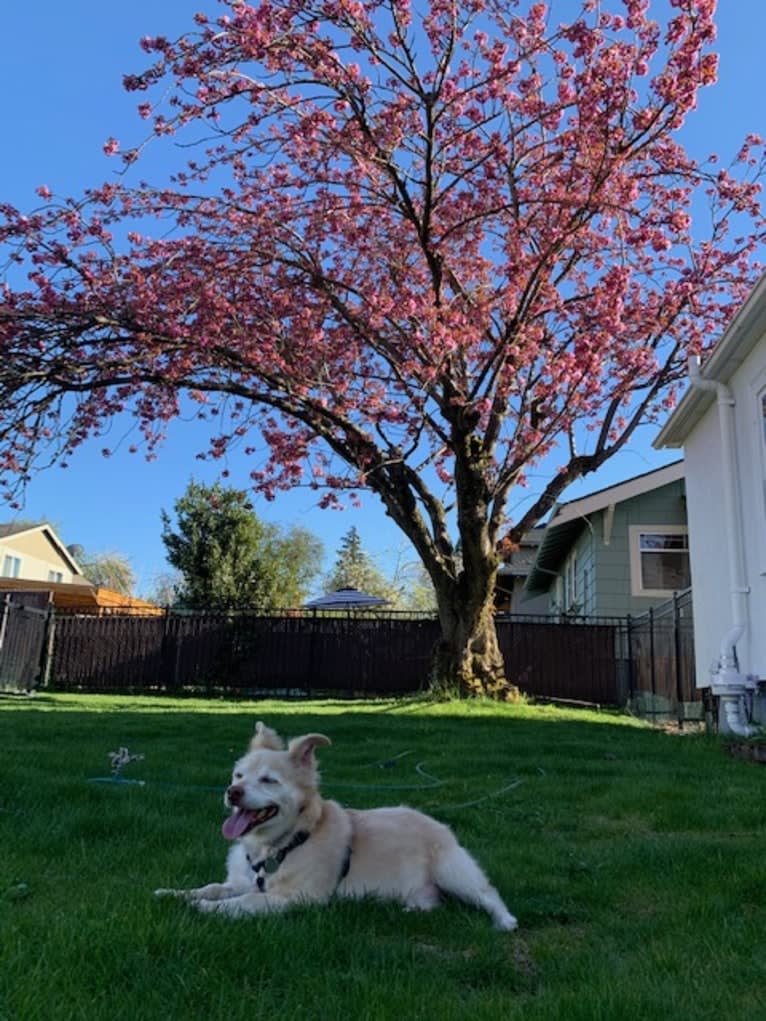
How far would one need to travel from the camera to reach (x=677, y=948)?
287cm

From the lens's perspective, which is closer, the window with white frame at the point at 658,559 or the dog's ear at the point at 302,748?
the dog's ear at the point at 302,748

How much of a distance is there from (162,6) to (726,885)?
1182cm

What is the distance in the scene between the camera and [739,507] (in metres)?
8.91

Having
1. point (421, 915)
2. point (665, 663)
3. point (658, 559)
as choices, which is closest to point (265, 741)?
point (421, 915)

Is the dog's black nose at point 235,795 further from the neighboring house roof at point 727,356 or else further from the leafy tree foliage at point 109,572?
the leafy tree foliage at point 109,572

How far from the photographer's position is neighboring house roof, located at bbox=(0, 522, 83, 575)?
1400 inches

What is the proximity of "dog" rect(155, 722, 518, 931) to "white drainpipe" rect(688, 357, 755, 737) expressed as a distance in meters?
5.88

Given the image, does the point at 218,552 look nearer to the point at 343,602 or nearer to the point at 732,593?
the point at 343,602

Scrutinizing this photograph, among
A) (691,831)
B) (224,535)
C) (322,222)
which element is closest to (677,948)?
(691,831)

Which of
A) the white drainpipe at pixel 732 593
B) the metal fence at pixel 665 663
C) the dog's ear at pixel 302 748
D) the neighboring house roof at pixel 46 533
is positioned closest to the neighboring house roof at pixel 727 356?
the white drainpipe at pixel 732 593

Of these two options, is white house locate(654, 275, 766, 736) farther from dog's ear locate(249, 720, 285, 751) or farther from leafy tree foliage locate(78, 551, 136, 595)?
leafy tree foliage locate(78, 551, 136, 595)

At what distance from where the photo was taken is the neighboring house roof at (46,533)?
35.6m

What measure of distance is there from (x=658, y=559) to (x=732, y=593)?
34.6ft

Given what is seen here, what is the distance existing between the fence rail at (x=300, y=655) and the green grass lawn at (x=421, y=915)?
1090 cm
